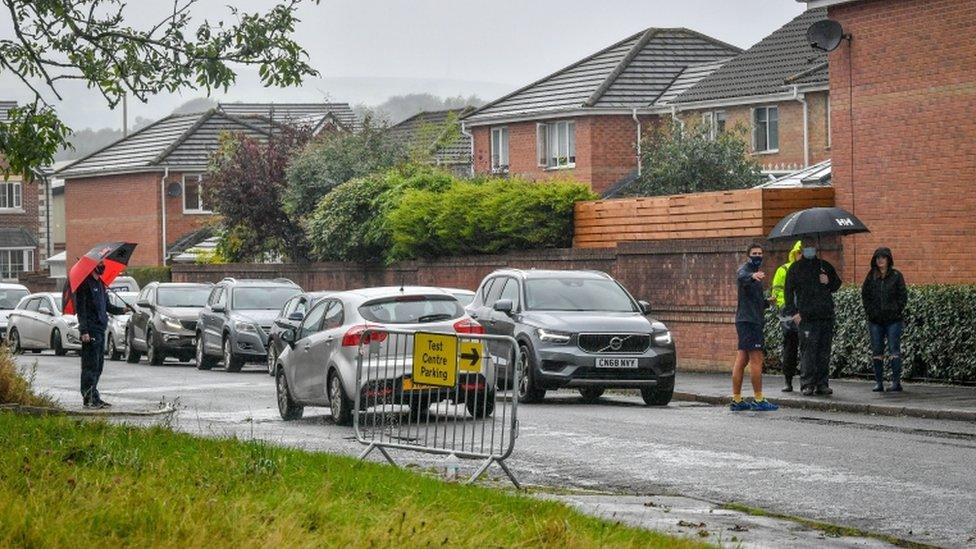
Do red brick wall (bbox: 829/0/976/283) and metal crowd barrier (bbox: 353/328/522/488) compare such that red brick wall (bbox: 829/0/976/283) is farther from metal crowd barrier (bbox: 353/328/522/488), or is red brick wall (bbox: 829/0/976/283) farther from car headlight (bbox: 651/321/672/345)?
metal crowd barrier (bbox: 353/328/522/488)

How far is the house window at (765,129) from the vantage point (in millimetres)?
51594

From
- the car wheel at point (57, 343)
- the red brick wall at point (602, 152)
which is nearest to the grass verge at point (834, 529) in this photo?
the car wheel at point (57, 343)

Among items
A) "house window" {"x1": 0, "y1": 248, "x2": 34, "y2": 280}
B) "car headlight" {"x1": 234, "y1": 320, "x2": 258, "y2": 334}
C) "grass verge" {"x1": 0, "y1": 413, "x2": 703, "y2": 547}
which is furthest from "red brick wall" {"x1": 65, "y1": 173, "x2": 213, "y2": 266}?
"grass verge" {"x1": 0, "y1": 413, "x2": 703, "y2": 547}

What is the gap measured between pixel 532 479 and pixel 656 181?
2591 centimetres

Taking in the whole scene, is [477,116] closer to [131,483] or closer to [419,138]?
[419,138]

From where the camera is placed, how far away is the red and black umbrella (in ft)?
68.0

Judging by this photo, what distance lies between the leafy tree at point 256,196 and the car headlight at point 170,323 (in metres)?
12.0

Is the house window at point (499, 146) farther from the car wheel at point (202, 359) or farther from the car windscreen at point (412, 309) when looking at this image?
the car windscreen at point (412, 309)

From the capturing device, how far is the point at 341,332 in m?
19.5

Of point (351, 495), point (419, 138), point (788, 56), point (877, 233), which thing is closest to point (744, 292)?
point (877, 233)

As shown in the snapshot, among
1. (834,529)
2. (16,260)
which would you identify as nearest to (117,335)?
(834,529)

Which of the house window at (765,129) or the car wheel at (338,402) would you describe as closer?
the car wheel at (338,402)

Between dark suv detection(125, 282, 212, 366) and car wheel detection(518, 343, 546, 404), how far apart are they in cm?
1630

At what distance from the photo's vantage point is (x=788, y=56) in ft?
174
